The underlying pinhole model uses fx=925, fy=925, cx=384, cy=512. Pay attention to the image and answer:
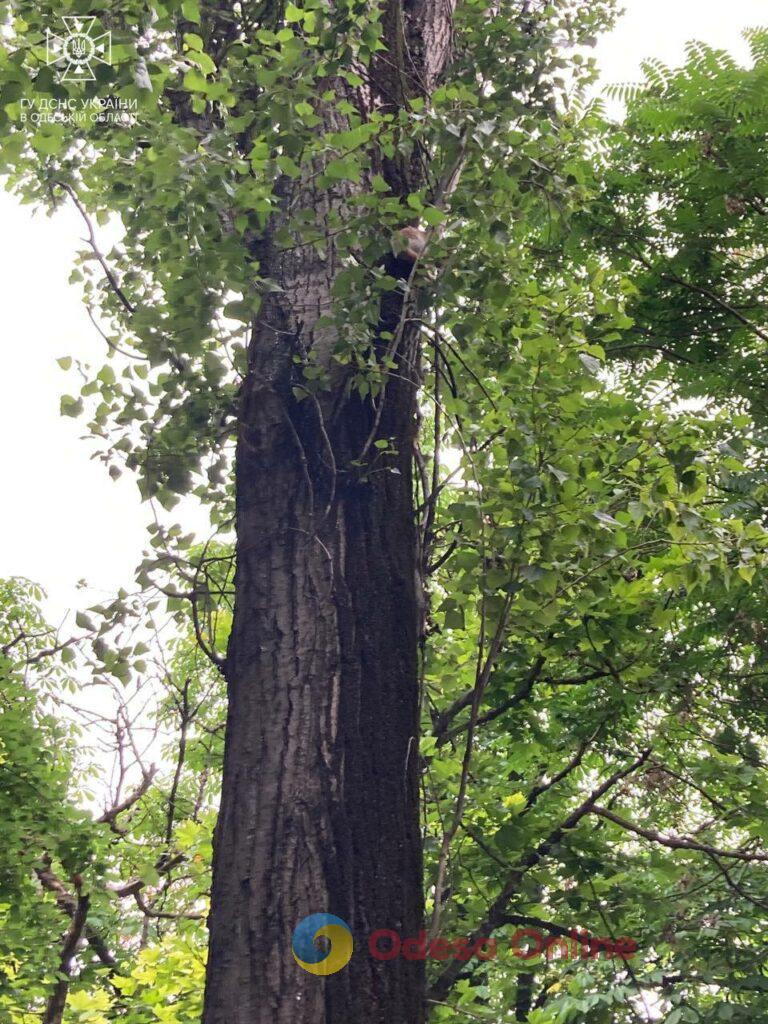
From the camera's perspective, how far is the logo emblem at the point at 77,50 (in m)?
2.34

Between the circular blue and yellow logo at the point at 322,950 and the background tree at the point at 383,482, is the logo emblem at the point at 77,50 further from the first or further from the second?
the circular blue and yellow logo at the point at 322,950

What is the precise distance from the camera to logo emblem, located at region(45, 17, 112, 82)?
2336mm

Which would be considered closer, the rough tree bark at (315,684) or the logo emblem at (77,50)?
the rough tree bark at (315,684)

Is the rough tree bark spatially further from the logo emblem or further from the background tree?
the logo emblem

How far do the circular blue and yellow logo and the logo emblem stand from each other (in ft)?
6.80

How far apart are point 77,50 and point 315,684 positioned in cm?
174

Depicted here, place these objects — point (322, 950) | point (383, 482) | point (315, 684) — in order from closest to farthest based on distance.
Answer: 1. point (322, 950)
2. point (315, 684)
3. point (383, 482)

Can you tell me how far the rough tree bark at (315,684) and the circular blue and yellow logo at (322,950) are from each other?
0.02m

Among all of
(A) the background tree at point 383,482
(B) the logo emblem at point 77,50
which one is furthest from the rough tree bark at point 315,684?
(B) the logo emblem at point 77,50

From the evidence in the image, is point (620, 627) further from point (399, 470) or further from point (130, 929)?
point (130, 929)

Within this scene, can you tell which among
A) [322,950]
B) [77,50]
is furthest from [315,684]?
[77,50]

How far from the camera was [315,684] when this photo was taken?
232cm

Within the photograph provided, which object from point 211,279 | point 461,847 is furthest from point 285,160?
point 461,847

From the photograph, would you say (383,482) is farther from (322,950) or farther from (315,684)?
(322,950)
